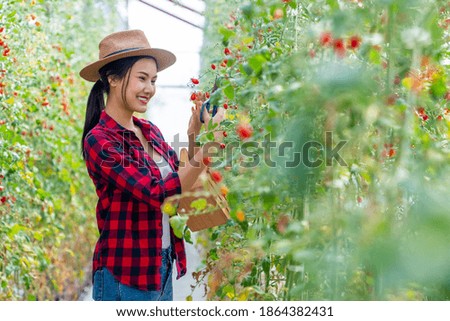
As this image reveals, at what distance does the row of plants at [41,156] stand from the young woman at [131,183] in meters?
0.82

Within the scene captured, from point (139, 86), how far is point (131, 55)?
0.12m

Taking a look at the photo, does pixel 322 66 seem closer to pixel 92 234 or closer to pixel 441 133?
pixel 441 133

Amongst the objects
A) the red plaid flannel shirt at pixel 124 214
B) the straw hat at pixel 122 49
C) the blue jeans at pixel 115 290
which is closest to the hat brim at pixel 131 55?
the straw hat at pixel 122 49

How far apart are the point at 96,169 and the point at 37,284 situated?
1.99 m

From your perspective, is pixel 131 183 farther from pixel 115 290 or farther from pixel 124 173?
pixel 115 290

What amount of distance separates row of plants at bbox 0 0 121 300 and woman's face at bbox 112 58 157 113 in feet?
2.81

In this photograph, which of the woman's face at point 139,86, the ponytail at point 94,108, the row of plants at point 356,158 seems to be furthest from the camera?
the ponytail at point 94,108

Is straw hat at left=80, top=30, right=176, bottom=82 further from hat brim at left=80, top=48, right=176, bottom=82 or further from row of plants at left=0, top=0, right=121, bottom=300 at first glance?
row of plants at left=0, top=0, right=121, bottom=300

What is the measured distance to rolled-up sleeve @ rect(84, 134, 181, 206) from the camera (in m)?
1.87

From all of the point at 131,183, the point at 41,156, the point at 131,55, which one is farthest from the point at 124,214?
the point at 41,156

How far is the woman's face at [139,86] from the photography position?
204 centimetres

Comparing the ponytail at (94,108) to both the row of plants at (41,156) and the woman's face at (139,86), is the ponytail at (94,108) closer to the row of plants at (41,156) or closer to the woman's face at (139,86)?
the woman's face at (139,86)

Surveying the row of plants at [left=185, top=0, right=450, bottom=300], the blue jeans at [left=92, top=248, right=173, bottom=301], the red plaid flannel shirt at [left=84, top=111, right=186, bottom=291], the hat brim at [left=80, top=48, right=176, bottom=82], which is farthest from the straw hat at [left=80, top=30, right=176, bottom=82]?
the row of plants at [left=185, top=0, right=450, bottom=300]

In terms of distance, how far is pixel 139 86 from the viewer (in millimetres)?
2043
